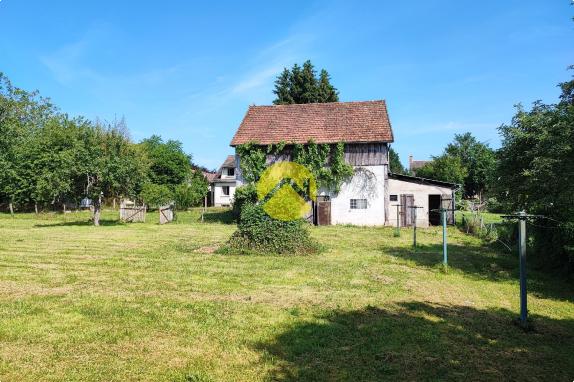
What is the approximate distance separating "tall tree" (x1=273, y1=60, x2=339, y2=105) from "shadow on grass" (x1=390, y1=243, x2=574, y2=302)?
28.4 m

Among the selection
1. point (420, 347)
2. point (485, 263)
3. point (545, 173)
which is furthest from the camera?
point (485, 263)

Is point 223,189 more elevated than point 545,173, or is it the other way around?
point 223,189

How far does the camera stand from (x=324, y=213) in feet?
87.7

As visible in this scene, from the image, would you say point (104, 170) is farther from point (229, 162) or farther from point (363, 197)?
point (229, 162)

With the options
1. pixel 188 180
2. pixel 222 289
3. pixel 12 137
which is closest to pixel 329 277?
pixel 222 289

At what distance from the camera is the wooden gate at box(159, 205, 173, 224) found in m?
28.2

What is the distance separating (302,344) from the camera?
5723mm

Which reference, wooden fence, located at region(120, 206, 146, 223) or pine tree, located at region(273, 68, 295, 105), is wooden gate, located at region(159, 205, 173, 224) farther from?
pine tree, located at region(273, 68, 295, 105)

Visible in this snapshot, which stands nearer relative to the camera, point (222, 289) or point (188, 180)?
point (222, 289)

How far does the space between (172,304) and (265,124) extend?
22.6 meters

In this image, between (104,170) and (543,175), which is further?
(104,170)

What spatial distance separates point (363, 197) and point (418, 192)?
3687 mm

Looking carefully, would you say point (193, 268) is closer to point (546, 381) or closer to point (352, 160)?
point (546, 381)

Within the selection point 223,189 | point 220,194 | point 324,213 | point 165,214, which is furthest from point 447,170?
point 165,214
